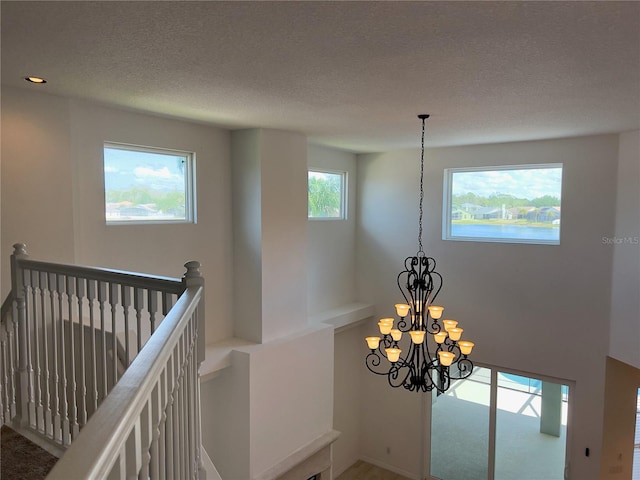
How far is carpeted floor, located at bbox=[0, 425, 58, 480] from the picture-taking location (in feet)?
7.69

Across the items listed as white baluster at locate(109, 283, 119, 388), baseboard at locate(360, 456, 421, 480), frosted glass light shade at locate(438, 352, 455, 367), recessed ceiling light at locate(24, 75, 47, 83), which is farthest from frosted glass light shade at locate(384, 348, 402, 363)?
baseboard at locate(360, 456, 421, 480)

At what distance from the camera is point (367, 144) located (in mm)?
6141

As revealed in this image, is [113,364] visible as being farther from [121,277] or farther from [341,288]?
[341,288]

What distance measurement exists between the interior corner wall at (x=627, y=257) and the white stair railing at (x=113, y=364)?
492cm

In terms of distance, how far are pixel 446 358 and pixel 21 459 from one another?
307 centimetres

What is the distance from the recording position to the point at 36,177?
3.46 metres

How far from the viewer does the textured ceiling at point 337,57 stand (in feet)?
6.51

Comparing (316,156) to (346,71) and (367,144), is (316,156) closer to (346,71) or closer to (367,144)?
(367,144)

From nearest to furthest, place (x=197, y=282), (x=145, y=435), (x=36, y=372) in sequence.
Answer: (x=145, y=435), (x=197, y=282), (x=36, y=372)

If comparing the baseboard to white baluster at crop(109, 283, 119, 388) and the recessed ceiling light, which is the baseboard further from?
the recessed ceiling light

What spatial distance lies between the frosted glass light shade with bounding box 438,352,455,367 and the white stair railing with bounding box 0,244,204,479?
2.38 m

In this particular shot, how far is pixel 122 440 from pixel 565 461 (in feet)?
21.0

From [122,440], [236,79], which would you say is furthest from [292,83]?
[122,440]

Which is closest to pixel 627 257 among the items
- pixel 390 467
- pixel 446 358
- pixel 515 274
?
pixel 515 274
